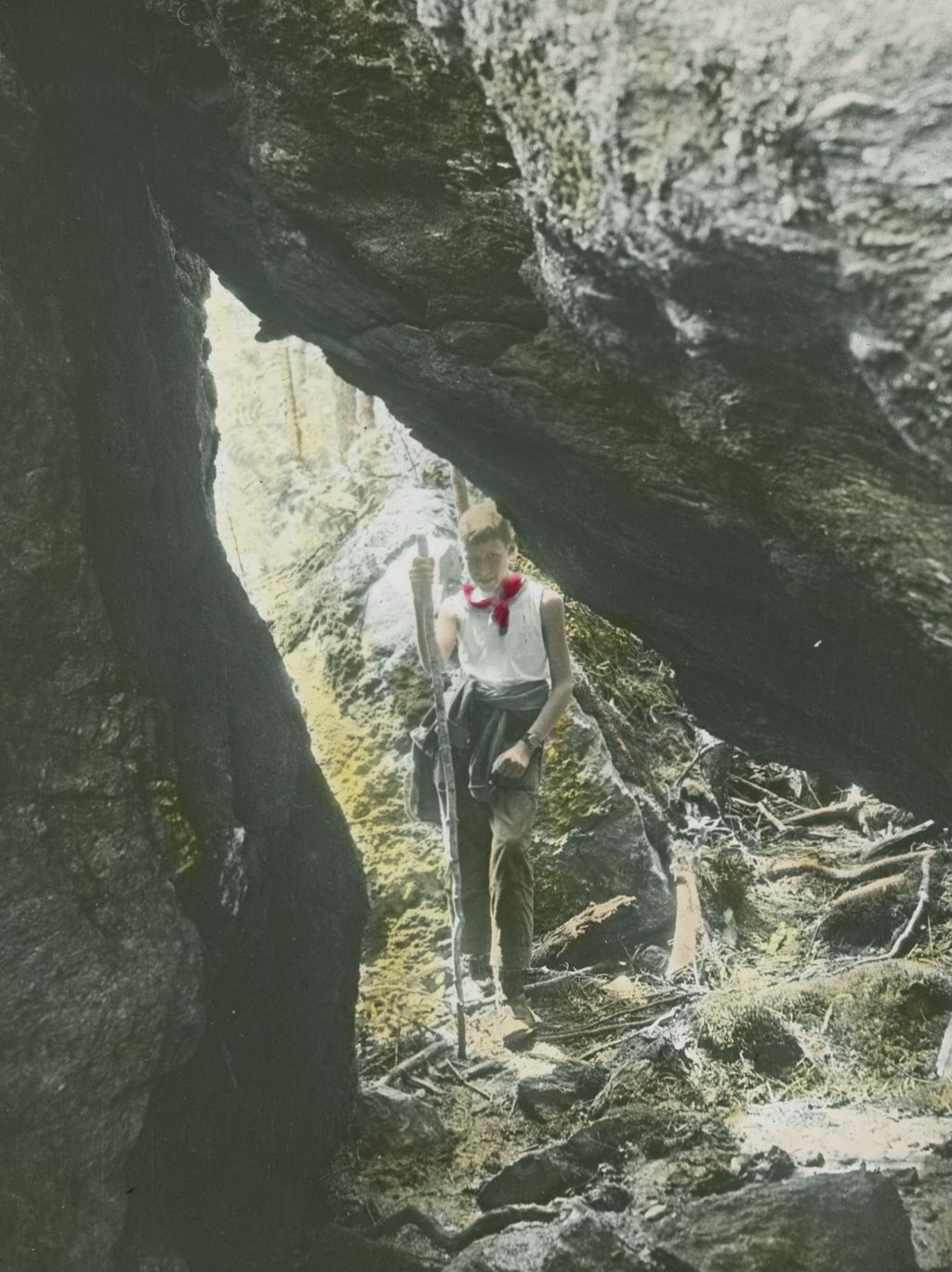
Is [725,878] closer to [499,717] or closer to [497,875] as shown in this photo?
[497,875]

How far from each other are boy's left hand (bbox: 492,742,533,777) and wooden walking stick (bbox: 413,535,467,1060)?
18 cm

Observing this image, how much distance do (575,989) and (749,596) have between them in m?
1.57

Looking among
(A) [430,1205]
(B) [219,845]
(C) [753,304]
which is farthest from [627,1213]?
(C) [753,304]

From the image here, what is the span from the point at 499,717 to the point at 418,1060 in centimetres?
125

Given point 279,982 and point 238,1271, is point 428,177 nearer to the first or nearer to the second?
point 279,982

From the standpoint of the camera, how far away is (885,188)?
246 cm

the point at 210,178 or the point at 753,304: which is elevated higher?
the point at 210,178

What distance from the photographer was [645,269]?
9.50 ft

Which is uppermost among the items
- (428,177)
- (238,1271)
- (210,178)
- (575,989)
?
(210,178)

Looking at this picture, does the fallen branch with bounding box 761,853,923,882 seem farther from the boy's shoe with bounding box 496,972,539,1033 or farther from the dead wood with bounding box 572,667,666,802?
the boy's shoe with bounding box 496,972,539,1033

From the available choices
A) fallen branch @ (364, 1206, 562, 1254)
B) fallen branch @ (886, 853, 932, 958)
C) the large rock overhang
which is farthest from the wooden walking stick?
fallen branch @ (886, 853, 932, 958)

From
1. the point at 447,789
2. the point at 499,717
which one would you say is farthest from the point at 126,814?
the point at 499,717

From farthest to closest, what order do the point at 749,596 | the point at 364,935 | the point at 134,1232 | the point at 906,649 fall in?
1. the point at 364,935
2. the point at 749,596
3. the point at 134,1232
4. the point at 906,649

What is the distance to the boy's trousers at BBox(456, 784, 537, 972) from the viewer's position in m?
4.11
